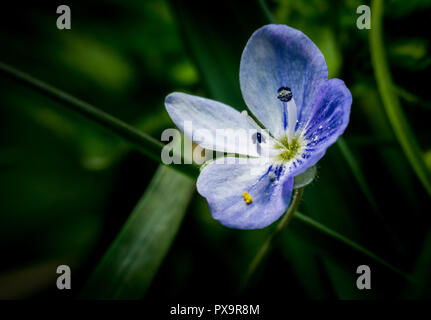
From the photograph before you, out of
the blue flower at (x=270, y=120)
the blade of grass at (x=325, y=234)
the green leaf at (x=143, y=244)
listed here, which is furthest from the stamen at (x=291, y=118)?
the green leaf at (x=143, y=244)

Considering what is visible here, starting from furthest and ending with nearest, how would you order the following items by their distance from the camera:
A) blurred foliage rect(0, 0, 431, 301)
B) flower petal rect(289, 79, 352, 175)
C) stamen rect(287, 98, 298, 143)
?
blurred foliage rect(0, 0, 431, 301) < stamen rect(287, 98, 298, 143) < flower petal rect(289, 79, 352, 175)

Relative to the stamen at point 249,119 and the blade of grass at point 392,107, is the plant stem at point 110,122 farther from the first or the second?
the blade of grass at point 392,107

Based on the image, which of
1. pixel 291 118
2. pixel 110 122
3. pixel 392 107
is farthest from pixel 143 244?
pixel 392 107

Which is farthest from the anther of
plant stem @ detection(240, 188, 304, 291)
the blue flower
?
plant stem @ detection(240, 188, 304, 291)

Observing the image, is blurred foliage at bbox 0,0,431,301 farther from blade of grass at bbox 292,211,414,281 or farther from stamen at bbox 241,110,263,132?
stamen at bbox 241,110,263,132

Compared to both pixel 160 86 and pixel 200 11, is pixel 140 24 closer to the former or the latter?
pixel 160 86

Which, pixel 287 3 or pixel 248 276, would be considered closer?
pixel 248 276
